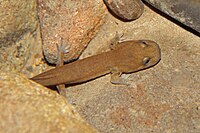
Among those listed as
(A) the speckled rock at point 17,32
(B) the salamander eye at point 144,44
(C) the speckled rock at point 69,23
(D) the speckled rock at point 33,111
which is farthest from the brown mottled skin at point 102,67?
(D) the speckled rock at point 33,111

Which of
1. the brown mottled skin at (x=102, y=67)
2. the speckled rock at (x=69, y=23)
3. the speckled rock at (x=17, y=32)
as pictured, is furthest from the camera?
the speckled rock at (x=69, y=23)

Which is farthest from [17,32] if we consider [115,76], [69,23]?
[115,76]

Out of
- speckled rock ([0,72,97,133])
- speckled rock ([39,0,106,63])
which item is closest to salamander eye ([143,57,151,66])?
speckled rock ([39,0,106,63])

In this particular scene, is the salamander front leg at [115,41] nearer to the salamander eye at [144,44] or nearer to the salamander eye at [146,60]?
the salamander eye at [144,44]

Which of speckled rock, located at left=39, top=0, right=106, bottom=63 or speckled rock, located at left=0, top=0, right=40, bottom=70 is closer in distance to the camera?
speckled rock, located at left=0, top=0, right=40, bottom=70

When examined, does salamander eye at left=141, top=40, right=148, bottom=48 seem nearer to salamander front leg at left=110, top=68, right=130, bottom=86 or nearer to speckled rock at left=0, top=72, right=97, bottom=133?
salamander front leg at left=110, top=68, right=130, bottom=86

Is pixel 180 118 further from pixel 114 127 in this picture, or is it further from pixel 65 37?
pixel 65 37

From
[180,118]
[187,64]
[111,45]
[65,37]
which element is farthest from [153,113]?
[65,37]

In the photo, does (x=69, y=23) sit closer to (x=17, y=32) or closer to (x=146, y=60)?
(x=17, y=32)
